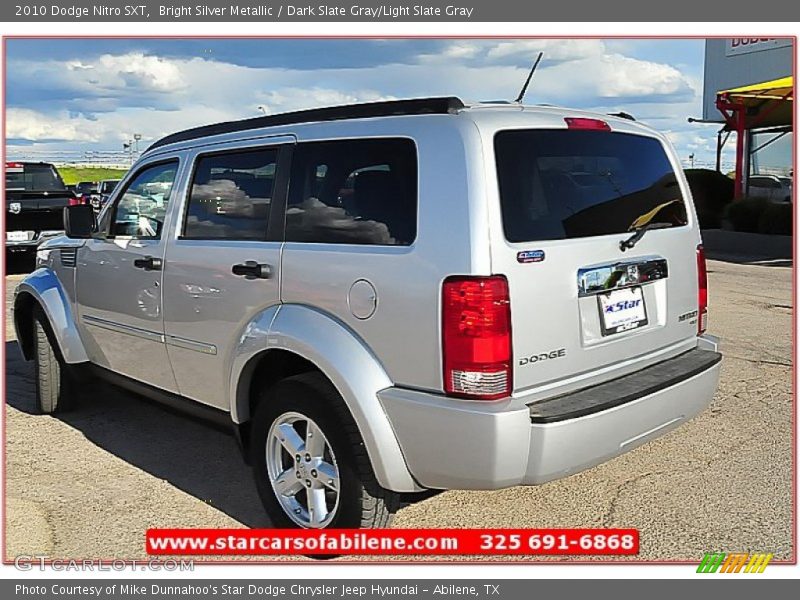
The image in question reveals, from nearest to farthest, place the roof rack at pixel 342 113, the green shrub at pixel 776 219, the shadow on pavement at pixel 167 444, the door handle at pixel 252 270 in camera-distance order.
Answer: the roof rack at pixel 342 113, the door handle at pixel 252 270, the shadow on pavement at pixel 167 444, the green shrub at pixel 776 219

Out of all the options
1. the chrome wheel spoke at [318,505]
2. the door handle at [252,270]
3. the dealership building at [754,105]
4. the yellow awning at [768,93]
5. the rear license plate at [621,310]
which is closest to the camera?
the rear license plate at [621,310]

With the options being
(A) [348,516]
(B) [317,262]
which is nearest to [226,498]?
(A) [348,516]

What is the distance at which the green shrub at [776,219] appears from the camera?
58.2ft

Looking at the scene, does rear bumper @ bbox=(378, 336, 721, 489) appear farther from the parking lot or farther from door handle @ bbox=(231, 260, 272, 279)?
door handle @ bbox=(231, 260, 272, 279)

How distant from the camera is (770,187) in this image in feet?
73.8

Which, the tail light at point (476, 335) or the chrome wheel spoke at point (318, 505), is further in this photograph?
the chrome wheel spoke at point (318, 505)

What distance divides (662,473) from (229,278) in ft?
8.48

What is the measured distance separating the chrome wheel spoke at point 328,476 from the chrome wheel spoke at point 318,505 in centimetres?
7

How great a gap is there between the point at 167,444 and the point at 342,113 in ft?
8.55

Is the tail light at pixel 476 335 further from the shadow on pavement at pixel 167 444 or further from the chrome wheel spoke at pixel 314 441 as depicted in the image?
the shadow on pavement at pixel 167 444

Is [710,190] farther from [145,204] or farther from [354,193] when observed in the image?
[354,193]

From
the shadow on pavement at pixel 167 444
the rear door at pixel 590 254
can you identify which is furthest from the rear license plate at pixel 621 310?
the shadow on pavement at pixel 167 444

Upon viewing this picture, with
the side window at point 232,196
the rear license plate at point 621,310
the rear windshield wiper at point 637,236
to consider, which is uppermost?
the side window at point 232,196

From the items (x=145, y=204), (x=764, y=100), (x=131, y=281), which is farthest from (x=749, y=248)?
(x=131, y=281)
